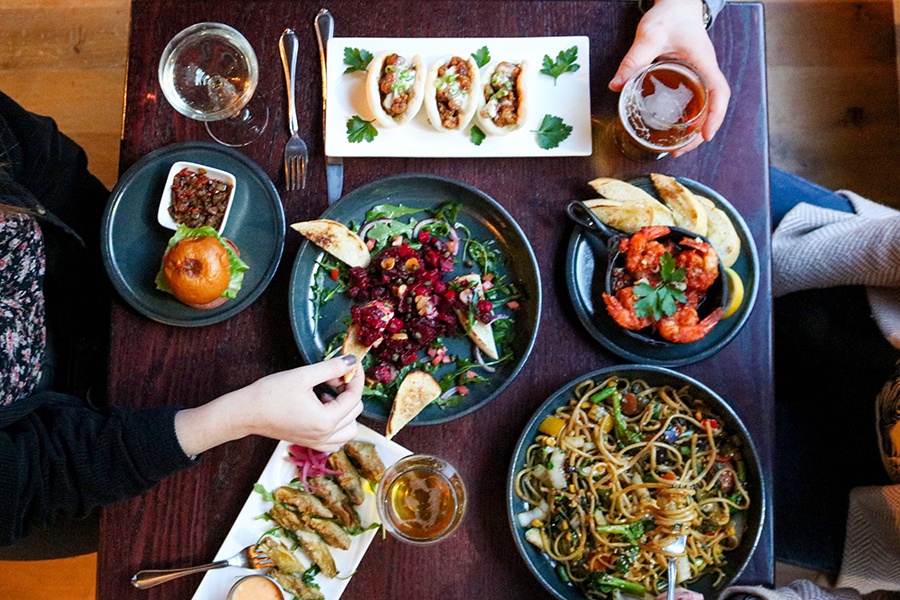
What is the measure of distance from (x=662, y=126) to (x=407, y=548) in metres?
1.13

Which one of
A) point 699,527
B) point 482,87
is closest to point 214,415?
point 482,87

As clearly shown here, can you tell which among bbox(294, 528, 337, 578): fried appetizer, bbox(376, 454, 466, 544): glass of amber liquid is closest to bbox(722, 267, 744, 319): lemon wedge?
bbox(376, 454, 466, 544): glass of amber liquid

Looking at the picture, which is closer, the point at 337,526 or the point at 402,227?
the point at 337,526

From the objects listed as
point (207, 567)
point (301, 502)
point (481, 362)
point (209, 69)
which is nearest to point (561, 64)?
point (481, 362)

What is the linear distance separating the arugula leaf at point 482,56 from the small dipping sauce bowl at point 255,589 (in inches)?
50.3

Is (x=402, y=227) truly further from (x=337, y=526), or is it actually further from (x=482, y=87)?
(x=337, y=526)

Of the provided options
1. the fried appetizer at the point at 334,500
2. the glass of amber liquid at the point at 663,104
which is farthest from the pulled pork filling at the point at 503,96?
the fried appetizer at the point at 334,500

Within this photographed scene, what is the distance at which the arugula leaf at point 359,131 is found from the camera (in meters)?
1.68

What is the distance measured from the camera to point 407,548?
1.60 meters

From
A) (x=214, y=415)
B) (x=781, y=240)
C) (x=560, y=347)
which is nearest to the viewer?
(x=214, y=415)

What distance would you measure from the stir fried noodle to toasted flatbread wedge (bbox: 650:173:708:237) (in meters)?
0.38

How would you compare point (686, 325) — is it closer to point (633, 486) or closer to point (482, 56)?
point (633, 486)

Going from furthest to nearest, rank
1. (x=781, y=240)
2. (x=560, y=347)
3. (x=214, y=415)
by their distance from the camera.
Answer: (x=781, y=240) < (x=560, y=347) < (x=214, y=415)

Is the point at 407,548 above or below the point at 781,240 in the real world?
below
